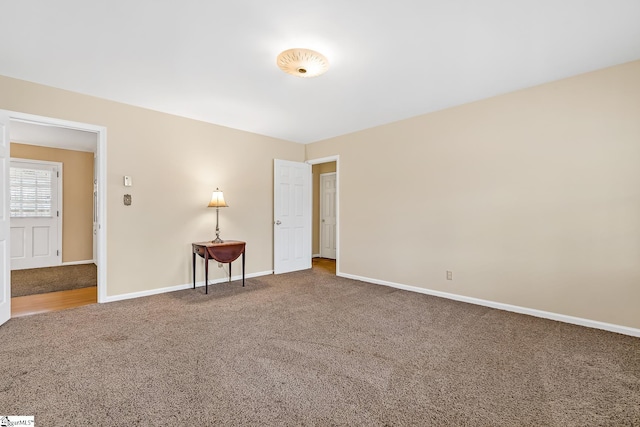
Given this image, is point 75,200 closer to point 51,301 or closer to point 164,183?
point 51,301

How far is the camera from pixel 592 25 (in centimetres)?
208

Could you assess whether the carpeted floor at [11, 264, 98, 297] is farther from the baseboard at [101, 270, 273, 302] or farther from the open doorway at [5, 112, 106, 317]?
the baseboard at [101, 270, 273, 302]

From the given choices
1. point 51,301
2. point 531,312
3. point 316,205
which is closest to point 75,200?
point 51,301

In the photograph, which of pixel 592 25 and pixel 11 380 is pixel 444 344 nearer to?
pixel 592 25

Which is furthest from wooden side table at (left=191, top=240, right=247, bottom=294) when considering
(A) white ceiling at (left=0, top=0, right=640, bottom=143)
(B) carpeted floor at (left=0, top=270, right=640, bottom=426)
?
(A) white ceiling at (left=0, top=0, right=640, bottom=143)

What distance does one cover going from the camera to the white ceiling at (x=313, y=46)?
76.0 inches

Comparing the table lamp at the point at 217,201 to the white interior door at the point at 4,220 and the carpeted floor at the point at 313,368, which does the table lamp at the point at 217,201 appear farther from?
the white interior door at the point at 4,220

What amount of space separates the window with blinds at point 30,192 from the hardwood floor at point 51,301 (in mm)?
2540

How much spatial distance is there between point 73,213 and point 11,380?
16.7 feet

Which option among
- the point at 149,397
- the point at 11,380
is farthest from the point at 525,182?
the point at 11,380

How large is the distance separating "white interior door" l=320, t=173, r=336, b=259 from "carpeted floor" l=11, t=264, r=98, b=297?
4268mm

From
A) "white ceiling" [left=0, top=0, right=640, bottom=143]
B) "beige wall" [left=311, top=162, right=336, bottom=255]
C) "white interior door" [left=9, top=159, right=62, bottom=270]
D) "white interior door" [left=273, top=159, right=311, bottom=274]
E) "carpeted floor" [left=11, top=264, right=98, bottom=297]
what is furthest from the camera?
"beige wall" [left=311, top=162, right=336, bottom=255]

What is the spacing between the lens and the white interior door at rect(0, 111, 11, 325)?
278 cm

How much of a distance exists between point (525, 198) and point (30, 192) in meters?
7.73
